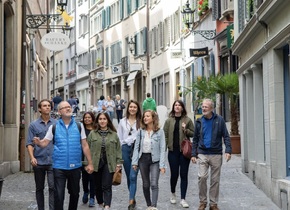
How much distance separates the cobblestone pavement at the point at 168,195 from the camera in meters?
13.9

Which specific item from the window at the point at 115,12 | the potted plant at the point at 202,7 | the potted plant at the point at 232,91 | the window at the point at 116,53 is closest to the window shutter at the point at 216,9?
the potted plant at the point at 202,7

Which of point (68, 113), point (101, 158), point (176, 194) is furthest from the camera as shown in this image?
point (176, 194)

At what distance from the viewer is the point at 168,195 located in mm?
15445

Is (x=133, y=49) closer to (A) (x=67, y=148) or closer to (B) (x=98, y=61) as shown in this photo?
(B) (x=98, y=61)

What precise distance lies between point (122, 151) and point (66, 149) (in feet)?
10.1

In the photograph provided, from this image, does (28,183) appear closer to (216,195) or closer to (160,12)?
(216,195)

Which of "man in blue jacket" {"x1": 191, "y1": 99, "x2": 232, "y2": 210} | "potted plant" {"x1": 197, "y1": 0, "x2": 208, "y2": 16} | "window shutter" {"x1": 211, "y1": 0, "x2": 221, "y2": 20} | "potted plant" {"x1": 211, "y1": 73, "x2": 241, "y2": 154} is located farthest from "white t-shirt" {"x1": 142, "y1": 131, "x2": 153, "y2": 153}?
"potted plant" {"x1": 197, "y1": 0, "x2": 208, "y2": 16}

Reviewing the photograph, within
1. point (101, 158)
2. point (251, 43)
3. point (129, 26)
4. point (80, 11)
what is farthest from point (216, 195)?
point (80, 11)

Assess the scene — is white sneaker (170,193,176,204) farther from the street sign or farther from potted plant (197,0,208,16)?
the street sign

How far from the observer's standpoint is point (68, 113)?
35.9 feet

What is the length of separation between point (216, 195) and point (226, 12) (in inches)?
617

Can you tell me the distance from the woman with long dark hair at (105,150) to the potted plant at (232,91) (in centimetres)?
1066

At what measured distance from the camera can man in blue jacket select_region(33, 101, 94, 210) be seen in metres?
10.9

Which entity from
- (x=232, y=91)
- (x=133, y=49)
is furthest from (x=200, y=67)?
(x=133, y=49)
